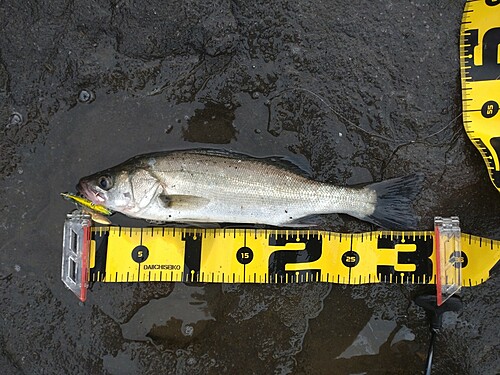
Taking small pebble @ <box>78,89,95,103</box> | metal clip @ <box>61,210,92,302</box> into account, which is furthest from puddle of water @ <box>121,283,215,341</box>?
small pebble @ <box>78,89,95,103</box>

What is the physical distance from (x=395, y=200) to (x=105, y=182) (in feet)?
6.78

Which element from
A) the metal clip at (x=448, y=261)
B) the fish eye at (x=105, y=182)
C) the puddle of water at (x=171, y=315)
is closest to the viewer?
the fish eye at (x=105, y=182)

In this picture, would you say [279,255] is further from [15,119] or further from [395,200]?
[15,119]

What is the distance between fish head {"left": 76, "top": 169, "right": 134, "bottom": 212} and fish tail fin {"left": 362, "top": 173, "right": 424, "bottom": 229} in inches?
67.2

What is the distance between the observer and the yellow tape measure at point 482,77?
3559mm

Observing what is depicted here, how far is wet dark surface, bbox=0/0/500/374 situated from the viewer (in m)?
3.58

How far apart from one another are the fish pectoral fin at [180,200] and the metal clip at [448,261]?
171 cm

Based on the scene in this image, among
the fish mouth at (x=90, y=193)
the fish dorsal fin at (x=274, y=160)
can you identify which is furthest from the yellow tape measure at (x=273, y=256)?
the fish dorsal fin at (x=274, y=160)

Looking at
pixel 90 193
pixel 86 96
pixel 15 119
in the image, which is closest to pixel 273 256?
pixel 90 193

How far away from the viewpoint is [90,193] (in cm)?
342

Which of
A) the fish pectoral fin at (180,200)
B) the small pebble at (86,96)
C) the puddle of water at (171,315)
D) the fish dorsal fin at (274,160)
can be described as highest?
the small pebble at (86,96)

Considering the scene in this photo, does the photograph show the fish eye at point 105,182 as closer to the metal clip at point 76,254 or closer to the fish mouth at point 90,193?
the fish mouth at point 90,193

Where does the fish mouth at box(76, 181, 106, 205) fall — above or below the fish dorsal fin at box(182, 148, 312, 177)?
below

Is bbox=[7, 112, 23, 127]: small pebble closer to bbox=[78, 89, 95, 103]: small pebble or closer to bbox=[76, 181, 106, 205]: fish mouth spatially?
bbox=[78, 89, 95, 103]: small pebble
